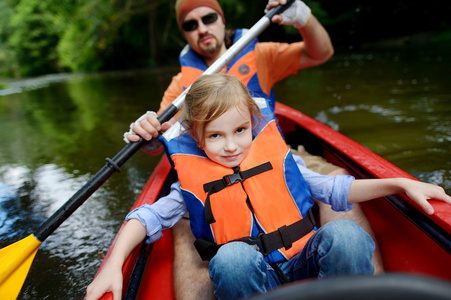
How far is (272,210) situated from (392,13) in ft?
42.2

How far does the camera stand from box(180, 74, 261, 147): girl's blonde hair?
1.10 meters

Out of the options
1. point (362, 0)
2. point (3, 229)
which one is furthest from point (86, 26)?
point (3, 229)

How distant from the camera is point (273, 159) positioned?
1226mm

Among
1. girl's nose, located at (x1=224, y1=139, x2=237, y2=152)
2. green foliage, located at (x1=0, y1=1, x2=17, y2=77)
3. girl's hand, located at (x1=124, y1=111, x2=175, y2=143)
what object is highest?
green foliage, located at (x1=0, y1=1, x2=17, y2=77)

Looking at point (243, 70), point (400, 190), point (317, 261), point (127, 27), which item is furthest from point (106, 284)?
point (127, 27)

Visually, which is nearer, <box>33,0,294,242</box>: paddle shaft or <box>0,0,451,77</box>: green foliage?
<box>33,0,294,242</box>: paddle shaft

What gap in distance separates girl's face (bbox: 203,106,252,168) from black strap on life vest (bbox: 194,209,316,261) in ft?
0.90

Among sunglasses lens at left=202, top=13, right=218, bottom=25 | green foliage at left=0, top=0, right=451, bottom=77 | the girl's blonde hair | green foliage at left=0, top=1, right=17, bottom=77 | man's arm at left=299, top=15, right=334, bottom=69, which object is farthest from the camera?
green foliage at left=0, top=1, right=17, bottom=77

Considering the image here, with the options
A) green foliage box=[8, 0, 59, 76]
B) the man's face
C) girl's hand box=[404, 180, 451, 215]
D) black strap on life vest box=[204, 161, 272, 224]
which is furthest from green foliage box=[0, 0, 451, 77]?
girl's hand box=[404, 180, 451, 215]

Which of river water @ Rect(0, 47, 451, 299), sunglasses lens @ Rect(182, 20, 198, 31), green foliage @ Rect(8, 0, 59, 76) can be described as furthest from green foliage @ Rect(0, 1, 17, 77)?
sunglasses lens @ Rect(182, 20, 198, 31)

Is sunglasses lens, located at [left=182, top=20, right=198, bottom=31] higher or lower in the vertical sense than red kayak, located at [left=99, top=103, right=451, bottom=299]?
higher

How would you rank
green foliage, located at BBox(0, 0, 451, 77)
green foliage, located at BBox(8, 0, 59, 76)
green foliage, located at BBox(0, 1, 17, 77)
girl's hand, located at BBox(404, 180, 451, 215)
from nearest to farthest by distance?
girl's hand, located at BBox(404, 180, 451, 215) < green foliage, located at BBox(0, 0, 451, 77) < green foliage, located at BBox(8, 0, 59, 76) < green foliage, located at BBox(0, 1, 17, 77)

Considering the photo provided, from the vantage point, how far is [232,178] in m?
1.16

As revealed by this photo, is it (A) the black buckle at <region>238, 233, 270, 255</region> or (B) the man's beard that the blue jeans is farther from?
(B) the man's beard
